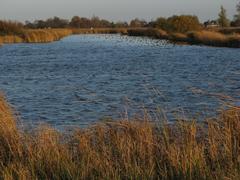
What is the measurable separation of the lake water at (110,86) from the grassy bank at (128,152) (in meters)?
0.72

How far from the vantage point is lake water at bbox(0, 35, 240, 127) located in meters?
13.6

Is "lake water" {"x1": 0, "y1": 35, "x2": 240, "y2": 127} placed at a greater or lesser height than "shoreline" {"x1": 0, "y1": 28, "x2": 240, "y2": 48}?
greater

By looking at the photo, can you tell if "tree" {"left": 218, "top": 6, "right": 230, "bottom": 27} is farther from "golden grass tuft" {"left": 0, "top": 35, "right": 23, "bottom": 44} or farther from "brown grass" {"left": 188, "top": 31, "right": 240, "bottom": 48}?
"golden grass tuft" {"left": 0, "top": 35, "right": 23, "bottom": 44}

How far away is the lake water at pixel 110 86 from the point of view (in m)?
13.6

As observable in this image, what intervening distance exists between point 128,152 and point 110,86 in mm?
13927

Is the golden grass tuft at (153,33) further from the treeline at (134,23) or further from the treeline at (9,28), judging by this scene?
the treeline at (9,28)

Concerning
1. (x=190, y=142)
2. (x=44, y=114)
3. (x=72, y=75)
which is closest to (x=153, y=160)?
(x=190, y=142)

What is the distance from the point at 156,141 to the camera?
7160mm

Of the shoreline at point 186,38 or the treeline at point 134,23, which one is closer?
the shoreline at point 186,38

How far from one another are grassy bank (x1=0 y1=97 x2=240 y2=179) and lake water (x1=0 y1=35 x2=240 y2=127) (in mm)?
718

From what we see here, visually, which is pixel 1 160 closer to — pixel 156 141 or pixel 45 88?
pixel 156 141

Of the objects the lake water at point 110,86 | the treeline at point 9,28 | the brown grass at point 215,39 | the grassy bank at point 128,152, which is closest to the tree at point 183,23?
the brown grass at point 215,39

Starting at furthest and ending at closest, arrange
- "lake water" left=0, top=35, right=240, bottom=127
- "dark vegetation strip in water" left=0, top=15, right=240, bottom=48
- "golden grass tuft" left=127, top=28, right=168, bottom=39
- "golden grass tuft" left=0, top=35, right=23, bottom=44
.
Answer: "golden grass tuft" left=127, top=28, right=168, bottom=39 < "golden grass tuft" left=0, top=35, right=23, bottom=44 < "dark vegetation strip in water" left=0, top=15, right=240, bottom=48 < "lake water" left=0, top=35, right=240, bottom=127

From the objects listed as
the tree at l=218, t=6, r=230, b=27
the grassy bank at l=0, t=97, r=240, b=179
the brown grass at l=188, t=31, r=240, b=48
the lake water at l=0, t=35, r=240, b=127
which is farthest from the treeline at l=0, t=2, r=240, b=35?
the grassy bank at l=0, t=97, r=240, b=179
